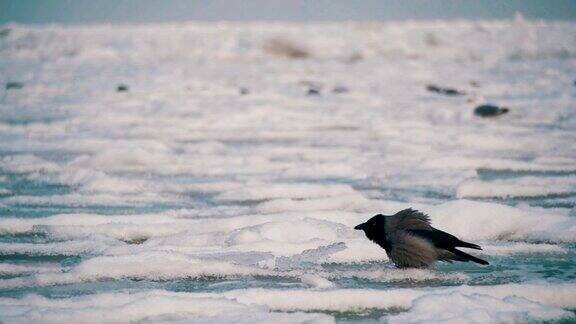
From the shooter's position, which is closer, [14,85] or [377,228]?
[377,228]

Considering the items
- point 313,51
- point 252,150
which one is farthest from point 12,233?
point 313,51

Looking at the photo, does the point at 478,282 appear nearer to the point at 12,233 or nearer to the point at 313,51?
the point at 12,233

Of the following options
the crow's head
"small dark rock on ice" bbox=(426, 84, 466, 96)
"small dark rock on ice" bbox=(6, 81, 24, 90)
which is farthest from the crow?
"small dark rock on ice" bbox=(6, 81, 24, 90)

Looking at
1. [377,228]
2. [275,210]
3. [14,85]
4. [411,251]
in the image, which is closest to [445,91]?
[14,85]

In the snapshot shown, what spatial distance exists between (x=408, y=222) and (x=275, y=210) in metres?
1.50

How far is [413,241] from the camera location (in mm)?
3248

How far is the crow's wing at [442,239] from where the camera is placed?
3.15 metres

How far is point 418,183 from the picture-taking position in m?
5.69

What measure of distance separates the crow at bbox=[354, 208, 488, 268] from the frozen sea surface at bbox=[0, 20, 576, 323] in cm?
8

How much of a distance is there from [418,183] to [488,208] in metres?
1.68

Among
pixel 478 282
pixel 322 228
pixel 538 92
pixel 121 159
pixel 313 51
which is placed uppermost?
pixel 313 51

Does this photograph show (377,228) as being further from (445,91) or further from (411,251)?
(445,91)

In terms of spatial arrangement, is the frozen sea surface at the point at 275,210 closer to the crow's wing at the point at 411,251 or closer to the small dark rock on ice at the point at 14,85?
the crow's wing at the point at 411,251

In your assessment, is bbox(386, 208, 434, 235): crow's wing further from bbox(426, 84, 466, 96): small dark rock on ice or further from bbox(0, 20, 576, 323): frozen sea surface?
bbox(426, 84, 466, 96): small dark rock on ice
